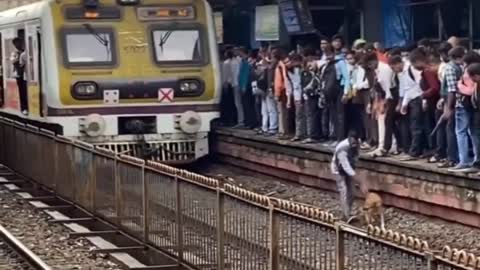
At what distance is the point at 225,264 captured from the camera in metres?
9.54

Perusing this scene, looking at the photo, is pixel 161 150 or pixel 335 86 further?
pixel 161 150

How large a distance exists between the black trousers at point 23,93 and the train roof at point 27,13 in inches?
43.8

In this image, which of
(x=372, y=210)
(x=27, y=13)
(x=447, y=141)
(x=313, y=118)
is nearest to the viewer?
A: (x=372, y=210)

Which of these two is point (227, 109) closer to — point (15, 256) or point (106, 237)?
point (106, 237)

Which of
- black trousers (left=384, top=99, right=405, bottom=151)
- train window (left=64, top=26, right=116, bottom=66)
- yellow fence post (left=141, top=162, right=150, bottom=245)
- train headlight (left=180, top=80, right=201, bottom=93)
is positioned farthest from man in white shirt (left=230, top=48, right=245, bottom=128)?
yellow fence post (left=141, top=162, right=150, bottom=245)

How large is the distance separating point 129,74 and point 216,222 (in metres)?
10.4

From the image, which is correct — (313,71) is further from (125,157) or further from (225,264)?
(225,264)

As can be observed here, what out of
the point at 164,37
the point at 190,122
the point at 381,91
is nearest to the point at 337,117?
the point at 381,91

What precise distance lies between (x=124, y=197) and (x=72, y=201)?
10.0ft

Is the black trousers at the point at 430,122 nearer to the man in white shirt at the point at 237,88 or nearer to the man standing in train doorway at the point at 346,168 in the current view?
the man standing in train doorway at the point at 346,168

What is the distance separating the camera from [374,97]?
16.7 meters

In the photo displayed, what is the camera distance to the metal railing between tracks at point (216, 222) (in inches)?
268

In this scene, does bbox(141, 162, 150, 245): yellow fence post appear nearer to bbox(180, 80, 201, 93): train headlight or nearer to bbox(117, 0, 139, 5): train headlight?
bbox(180, 80, 201, 93): train headlight

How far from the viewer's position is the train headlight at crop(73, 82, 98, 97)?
19672 millimetres
